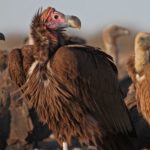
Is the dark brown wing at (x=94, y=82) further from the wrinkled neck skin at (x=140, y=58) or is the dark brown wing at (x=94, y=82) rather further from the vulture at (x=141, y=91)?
the wrinkled neck skin at (x=140, y=58)

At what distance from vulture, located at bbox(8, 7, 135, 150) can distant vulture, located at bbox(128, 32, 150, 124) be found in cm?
135

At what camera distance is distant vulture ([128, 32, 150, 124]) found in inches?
474

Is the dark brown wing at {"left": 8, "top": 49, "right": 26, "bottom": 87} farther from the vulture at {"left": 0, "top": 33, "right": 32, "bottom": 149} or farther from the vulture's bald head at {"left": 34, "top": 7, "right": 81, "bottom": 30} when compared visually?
the vulture at {"left": 0, "top": 33, "right": 32, "bottom": 149}

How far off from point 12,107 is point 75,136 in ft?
11.5

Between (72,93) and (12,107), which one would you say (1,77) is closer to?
(12,107)

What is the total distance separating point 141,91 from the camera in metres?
12.2

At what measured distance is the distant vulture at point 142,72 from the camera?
1205 centimetres

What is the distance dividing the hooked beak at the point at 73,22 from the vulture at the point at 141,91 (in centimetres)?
208

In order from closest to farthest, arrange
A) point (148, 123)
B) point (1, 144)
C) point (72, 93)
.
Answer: point (72, 93), point (148, 123), point (1, 144)

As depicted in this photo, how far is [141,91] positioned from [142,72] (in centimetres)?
32

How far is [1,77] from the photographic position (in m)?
14.1

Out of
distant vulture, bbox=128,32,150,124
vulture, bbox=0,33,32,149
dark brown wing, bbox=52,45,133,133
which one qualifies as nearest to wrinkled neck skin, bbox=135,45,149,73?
distant vulture, bbox=128,32,150,124

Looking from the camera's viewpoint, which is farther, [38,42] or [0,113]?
[0,113]

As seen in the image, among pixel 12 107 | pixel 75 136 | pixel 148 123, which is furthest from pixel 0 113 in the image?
pixel 75 136
